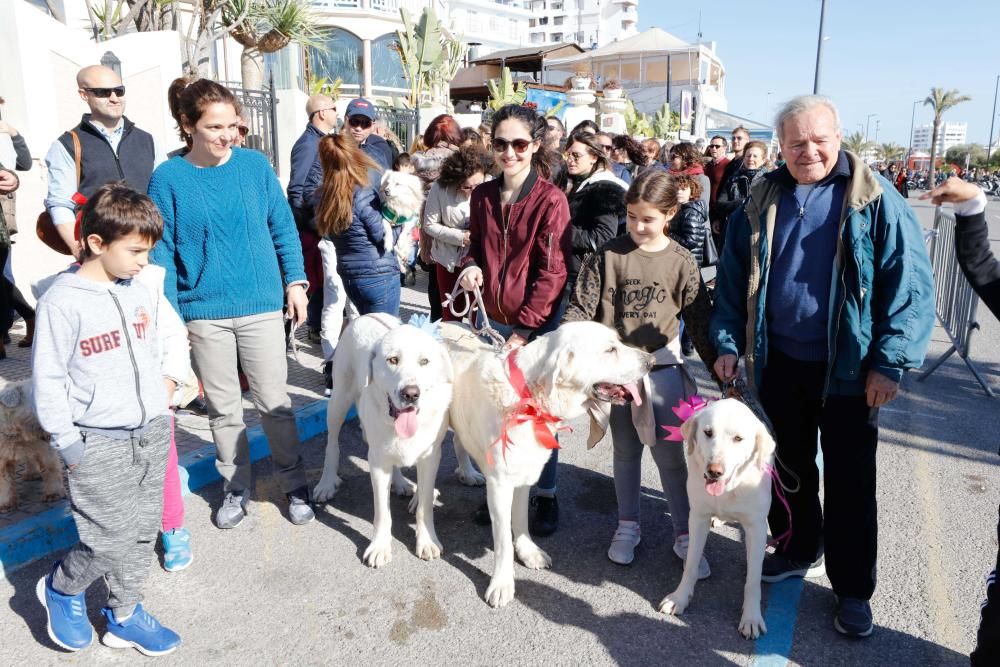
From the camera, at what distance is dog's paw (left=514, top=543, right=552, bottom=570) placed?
346cm

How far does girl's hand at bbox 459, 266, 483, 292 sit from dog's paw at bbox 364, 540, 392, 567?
1.46 meters

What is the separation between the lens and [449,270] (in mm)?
5703

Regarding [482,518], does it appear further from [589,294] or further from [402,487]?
[589,294]

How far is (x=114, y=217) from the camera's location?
101 inches

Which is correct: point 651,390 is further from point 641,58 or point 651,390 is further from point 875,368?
point 641,58

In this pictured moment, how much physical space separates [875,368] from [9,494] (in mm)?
4453

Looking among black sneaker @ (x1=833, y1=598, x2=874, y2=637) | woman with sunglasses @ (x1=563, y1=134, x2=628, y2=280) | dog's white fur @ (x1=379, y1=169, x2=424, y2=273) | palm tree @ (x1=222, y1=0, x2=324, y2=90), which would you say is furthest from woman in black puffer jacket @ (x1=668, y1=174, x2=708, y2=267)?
palm tree @ (x1=222, y1=0, x2=324, y2=90)

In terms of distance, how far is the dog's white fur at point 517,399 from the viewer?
2.91m

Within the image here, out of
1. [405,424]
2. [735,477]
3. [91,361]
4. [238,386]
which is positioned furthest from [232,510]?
[735,477]

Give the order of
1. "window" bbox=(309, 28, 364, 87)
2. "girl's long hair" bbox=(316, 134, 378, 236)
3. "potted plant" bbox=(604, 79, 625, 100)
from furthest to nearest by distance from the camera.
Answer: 1. "window" bbox=(309, 28, 364, 87)
2. "potted plant" bbox=(604, 79, 625, 100)
3. "girl's long hair" bbox=(316, 134, 378, 236)

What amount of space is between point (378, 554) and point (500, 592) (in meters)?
0.72

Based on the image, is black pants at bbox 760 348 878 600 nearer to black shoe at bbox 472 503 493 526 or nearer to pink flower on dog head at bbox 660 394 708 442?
pink flower on dog head at bbox 660 394 708 442

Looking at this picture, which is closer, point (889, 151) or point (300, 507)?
point (300, 507)

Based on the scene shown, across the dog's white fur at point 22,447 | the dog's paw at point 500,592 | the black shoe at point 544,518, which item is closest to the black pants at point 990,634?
the dog's paw at point 500,592
